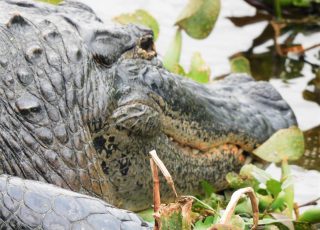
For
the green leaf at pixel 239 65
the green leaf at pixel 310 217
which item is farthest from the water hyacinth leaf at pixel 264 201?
the green leaf at pixel 239 65

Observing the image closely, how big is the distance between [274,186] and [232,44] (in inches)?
102

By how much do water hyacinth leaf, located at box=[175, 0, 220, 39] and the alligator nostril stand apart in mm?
1464

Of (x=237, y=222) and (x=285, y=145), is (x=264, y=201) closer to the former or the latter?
(x=285, y=145)

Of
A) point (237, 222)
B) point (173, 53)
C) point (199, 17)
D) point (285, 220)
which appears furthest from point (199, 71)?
point (237, 222)

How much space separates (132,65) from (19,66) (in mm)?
577

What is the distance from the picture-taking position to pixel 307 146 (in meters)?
5.25

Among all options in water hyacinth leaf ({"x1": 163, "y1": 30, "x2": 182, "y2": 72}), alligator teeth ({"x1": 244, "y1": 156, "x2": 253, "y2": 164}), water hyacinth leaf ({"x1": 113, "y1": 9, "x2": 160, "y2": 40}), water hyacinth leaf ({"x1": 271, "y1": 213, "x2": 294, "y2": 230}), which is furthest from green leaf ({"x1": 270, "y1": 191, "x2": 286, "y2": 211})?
water hyacinth leaf ({"x1": 113, "y1": 9, "x2": 160, "y2": 40})

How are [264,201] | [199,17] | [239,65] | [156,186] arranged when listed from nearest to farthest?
[156,186] → [264,201] → [199,17] → [239,65]

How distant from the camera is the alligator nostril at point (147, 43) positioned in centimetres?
405

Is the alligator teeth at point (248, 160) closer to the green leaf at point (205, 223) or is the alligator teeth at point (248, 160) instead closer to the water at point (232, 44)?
the water at point (232, 44)

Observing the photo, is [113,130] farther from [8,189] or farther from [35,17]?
[8,189]

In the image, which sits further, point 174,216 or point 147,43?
point 147,43

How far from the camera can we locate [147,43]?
408 cm

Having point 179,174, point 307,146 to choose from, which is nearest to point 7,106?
point 179,174
